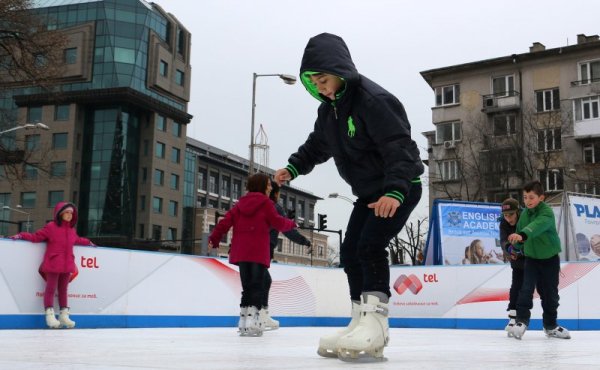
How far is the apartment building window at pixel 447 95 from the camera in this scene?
158 feet

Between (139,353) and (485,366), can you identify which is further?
(139,353)

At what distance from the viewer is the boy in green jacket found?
742 centimetres

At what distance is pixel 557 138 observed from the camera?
1548 inches

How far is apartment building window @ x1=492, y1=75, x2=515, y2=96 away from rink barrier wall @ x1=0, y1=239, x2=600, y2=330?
115 ft

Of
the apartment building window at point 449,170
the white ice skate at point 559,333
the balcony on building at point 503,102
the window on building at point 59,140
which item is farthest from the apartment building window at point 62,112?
the white ice skate at point 559,333

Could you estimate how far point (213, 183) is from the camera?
286 feet

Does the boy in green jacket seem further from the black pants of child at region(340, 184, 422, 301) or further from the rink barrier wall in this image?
the rink barrier wall

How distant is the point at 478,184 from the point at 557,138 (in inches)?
209

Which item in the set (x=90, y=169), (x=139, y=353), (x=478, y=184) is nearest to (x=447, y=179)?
(x=478, y=184)

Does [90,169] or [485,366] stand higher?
[90,169]

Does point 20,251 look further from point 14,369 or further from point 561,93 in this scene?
point 561,93

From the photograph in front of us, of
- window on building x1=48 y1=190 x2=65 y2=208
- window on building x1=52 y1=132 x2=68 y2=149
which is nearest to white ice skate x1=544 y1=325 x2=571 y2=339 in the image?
window on building x1=48 y1=190 x2=65 y2=208

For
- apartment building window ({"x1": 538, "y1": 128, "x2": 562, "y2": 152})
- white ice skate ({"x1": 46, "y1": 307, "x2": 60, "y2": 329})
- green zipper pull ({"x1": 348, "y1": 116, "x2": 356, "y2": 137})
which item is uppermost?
apartment building window ({"x1": 538, "y1": 128, "x2": 562, "y2": 152})

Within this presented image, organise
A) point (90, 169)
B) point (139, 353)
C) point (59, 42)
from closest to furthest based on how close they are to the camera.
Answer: point (139, 353) → point (59, 42) → point (90, 169)
